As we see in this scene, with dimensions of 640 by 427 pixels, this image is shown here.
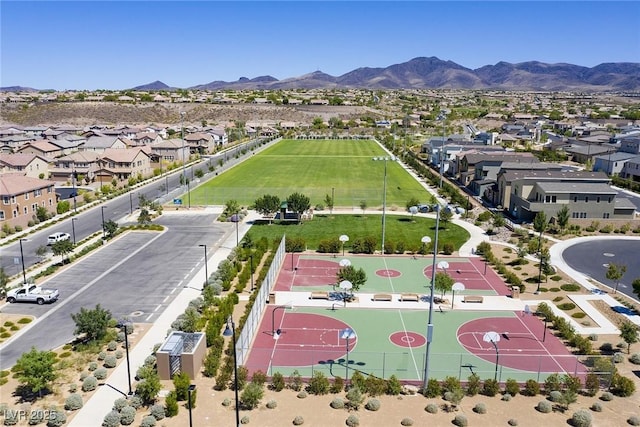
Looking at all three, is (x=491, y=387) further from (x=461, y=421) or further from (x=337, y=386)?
(x=337, y=386)

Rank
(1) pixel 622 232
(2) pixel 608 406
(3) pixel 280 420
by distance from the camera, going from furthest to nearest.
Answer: (1) pixel 622 232, (2) pixel 608 406, (3) pixel 280 420

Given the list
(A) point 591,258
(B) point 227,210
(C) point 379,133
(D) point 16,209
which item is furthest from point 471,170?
(C) point 379,133

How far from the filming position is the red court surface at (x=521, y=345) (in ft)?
97.5

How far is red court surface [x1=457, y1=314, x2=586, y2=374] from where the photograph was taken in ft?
97.5

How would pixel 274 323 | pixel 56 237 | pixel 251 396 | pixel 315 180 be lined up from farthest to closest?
pixel 315 180, pixel 56 237, pixel 274 323, pixel 251 396

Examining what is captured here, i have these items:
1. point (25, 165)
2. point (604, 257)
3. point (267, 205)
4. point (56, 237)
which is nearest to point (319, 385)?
point (267, 205)

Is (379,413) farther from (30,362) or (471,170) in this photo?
(471,170)

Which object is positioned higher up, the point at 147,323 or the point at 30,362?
the point at 30,362

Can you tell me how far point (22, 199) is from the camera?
6238 centimetres

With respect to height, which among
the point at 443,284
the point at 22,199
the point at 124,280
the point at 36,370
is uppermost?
the point at 22,199

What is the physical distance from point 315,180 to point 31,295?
201 feet

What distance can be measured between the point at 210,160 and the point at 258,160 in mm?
11293

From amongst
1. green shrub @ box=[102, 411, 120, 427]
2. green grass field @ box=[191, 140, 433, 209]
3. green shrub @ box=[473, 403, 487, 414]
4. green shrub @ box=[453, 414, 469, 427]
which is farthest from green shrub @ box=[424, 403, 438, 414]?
green grass field @ box=[191, 140, 433, 209]

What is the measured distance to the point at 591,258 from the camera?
1992 inches
